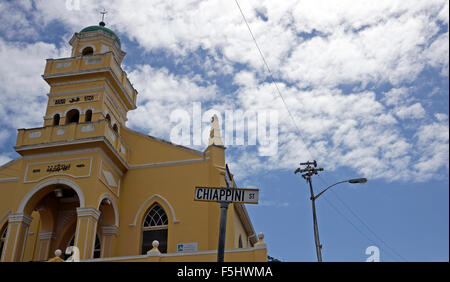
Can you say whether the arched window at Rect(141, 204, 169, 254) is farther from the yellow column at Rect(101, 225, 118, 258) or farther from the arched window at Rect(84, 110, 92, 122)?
the arched window at Rect(84, 110, 92, 122)

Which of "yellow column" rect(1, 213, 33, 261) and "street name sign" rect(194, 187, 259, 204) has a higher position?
"yellow column" rect(1, 213, 33, 261)

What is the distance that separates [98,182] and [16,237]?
11.8 ft

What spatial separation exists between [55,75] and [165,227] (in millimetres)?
8910

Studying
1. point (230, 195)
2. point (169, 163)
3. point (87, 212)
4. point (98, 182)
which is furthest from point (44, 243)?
point (230, 195)

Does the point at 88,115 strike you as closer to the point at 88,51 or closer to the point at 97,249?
the point at 88,51

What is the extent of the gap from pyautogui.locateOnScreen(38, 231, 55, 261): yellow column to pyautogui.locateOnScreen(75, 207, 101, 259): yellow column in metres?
3.44

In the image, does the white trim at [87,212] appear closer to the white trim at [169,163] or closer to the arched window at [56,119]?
the white trim at [169,163]

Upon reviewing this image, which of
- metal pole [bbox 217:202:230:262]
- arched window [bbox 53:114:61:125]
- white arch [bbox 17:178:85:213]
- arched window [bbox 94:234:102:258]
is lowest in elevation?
metal pole [bbox 217:202:230:262]

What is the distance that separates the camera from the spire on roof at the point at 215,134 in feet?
65.8

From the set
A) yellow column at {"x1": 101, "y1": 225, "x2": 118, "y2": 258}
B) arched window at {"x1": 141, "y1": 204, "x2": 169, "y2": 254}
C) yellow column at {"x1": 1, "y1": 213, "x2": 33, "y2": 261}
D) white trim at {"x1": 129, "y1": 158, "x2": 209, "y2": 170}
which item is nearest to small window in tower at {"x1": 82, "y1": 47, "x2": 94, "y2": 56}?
white trim at {"x1": 129, "y1": 158, "x2": 209, "y2": 170}

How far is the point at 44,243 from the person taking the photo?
19.4 meters

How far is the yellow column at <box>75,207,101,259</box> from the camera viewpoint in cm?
1644

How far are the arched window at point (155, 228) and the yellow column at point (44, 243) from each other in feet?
13.8

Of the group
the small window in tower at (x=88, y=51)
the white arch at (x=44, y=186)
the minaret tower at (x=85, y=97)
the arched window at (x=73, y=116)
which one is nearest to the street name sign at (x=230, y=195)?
the white arch at (x=44, y=186)
